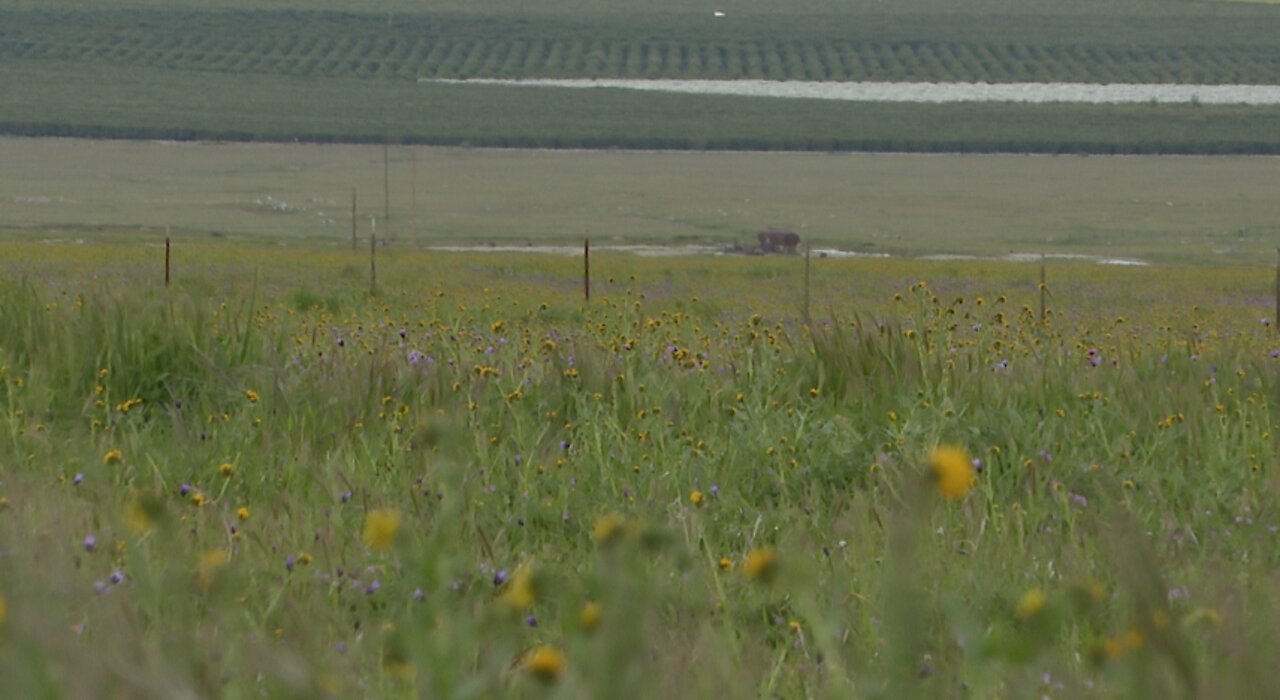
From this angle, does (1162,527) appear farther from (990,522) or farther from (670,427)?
(670,427)

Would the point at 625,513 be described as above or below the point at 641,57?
above

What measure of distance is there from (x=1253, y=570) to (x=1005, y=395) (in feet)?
7.30

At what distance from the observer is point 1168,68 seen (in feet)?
382

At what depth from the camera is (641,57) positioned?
123 meters

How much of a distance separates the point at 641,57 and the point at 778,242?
267 ft

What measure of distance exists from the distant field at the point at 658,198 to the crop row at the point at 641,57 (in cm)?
3133

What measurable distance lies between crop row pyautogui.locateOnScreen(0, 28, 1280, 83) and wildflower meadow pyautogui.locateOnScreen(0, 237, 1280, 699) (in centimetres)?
10712

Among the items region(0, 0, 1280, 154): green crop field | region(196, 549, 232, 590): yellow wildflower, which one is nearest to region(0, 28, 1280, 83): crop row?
region(0, 0, 1280, 154): green crop field

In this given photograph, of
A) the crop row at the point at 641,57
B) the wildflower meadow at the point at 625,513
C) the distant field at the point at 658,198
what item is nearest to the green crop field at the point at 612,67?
the crop row at the point at 641,57

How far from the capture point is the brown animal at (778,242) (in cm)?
4341

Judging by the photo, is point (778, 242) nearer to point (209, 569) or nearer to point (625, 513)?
point (625, 513)

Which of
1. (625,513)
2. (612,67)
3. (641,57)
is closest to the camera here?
(625,513)

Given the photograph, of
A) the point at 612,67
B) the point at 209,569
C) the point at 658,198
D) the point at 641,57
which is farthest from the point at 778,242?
the point at 641,57

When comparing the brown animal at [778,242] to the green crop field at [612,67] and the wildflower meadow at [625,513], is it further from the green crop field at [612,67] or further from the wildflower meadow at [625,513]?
the green crop field at [612,67]
